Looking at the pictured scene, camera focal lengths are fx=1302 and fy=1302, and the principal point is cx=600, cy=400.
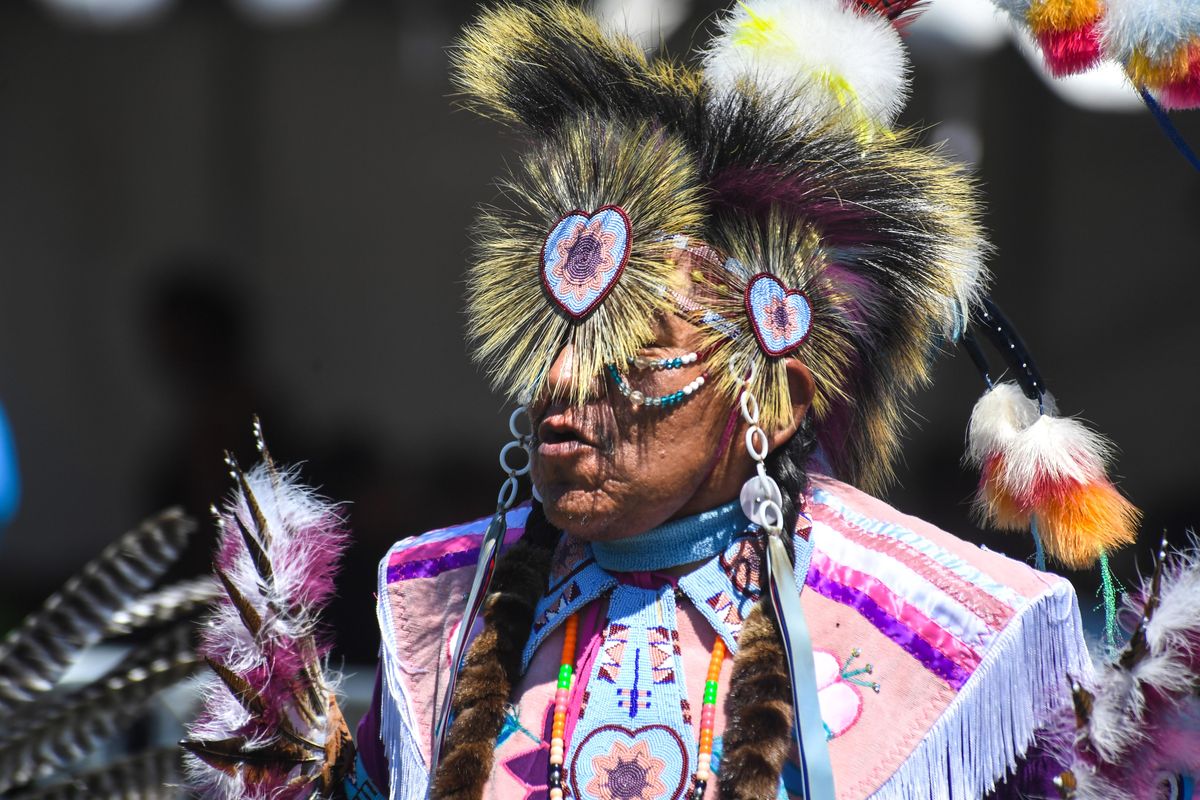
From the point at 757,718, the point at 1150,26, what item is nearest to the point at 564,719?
the point at 757,718

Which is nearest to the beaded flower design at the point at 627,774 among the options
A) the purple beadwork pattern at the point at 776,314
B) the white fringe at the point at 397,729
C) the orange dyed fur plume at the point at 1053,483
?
the white fringe at the point at 397,729

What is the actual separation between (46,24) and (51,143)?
0.46 m

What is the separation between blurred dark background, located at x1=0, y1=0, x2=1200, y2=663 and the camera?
4918mm

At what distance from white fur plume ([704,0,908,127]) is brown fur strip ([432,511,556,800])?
848 mm

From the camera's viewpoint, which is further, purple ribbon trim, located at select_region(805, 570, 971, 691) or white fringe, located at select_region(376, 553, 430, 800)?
white fringe, located at select_region(376, 553, 430, 800)

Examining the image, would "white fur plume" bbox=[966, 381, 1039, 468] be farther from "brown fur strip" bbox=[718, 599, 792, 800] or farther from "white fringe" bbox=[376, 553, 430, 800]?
"white fringe" bbox=[376, 553, 430, 800]

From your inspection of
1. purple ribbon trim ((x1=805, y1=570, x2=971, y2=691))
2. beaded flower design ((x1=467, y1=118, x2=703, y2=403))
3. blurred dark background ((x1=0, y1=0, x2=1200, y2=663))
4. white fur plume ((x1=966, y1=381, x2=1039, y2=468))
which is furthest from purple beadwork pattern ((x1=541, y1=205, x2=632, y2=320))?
blurred dark background ((x1=0, y1=0, x2=1200, y2=663))

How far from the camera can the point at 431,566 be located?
2371 millimetres

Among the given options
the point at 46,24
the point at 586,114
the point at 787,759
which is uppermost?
the point at 46,24

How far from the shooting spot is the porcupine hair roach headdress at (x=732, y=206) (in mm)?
2041

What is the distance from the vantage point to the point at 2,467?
7.14 feet

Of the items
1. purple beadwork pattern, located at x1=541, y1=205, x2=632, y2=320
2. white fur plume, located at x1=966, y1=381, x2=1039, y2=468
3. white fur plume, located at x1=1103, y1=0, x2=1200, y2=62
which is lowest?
white fur plume, located at x1=966, y1=381, x2=1039, y2=468

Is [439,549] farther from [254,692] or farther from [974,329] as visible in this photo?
[974,329]

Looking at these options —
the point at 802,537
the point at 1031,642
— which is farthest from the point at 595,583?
the point at 1031,642
